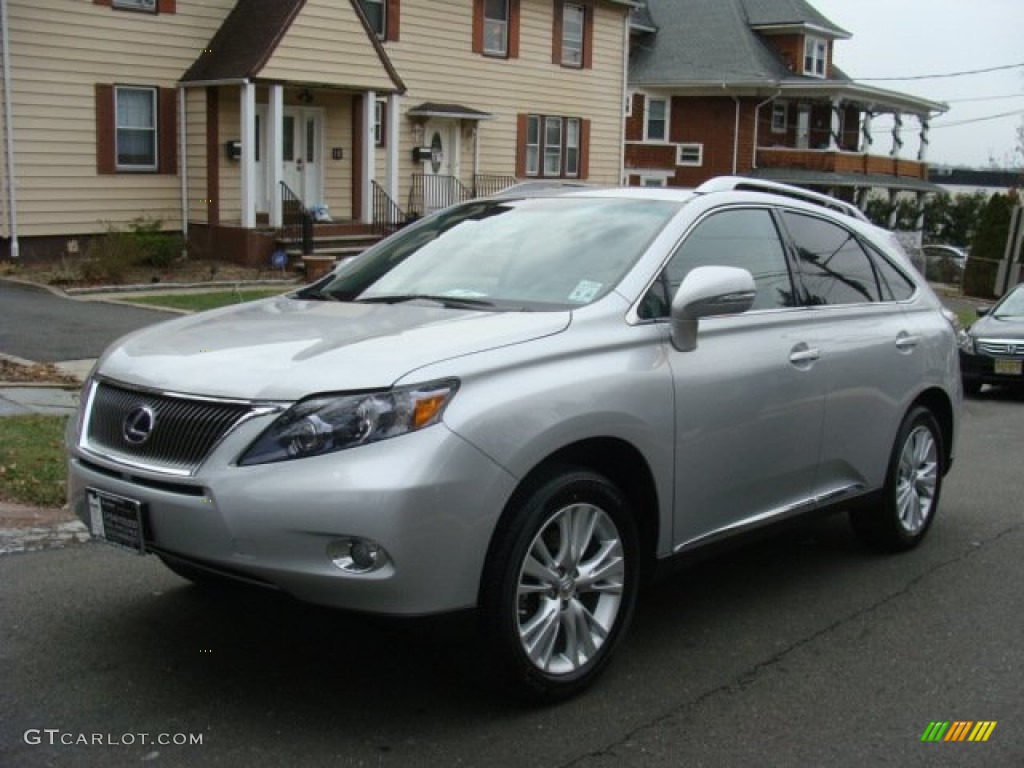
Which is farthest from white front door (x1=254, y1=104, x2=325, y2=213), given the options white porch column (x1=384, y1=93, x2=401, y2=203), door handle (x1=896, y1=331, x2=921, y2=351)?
door handle (x1=896, y1=331, x2=921, y2=351)

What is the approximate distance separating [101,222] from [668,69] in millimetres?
26578

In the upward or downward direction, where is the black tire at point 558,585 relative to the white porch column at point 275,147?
downward

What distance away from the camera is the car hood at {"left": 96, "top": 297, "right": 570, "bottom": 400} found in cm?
373

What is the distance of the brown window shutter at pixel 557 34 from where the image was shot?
93.2 ft

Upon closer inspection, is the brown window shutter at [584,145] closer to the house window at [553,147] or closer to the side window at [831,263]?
the house window at [553,147]

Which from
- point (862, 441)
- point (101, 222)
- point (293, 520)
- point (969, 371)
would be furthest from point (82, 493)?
point (101, 222)

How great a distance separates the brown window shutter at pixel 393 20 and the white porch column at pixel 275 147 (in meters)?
3.34

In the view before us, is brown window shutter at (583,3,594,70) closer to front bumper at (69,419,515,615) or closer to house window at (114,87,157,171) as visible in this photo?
house window at (114,87,157,171)

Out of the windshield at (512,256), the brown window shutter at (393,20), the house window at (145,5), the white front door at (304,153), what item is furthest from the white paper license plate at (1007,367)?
the brown window shutter at (393,20)

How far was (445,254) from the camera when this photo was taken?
17.0 ft

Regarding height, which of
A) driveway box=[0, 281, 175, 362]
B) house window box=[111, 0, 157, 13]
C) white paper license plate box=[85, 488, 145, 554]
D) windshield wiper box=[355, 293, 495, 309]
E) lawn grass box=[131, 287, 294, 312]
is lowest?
driveway box=[0, 281, 175, 362]

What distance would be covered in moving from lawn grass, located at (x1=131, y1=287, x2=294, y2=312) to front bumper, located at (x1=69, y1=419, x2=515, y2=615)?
480 inches

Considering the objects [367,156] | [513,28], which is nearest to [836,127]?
[513,28]

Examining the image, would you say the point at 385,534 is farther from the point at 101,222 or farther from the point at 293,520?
the point at 101,222
